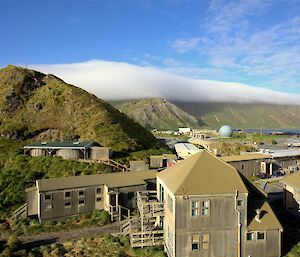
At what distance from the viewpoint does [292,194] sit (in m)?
34.6

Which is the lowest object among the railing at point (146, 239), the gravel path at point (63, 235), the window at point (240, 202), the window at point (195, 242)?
the gravel path at point (63, 235)

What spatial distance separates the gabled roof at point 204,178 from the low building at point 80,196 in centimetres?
876

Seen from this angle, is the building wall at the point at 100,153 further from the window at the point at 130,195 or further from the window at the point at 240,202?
the window at the point at 240,202

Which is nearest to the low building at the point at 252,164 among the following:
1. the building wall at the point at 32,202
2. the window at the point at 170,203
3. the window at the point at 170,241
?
the window at the point at 170,203

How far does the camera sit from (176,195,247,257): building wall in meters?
23.7

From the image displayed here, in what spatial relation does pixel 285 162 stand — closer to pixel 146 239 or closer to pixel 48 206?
pixel 146 239

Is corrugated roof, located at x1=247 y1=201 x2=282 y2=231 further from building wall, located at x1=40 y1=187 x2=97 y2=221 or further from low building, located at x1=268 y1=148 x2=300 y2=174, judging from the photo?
low building, located at x1=268 y1=148 x2=300 y2=174

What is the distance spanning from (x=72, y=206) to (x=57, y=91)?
5063 centimetres

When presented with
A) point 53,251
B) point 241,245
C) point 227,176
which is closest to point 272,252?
point 241,245

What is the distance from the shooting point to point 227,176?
25.5 m

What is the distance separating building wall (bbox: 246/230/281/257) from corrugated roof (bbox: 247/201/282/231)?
0.47 meters

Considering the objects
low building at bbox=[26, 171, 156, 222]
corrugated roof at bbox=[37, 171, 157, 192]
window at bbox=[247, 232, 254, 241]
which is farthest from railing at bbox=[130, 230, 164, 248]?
corrugated roof at bbox=[37, 171, 157, 192]

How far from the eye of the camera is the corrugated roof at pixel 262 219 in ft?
81.5

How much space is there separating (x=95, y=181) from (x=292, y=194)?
21.1 meters
